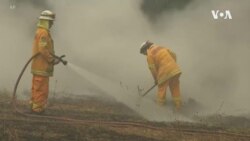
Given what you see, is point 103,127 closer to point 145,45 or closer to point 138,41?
point 145,45

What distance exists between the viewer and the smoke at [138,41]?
1455 centimetres

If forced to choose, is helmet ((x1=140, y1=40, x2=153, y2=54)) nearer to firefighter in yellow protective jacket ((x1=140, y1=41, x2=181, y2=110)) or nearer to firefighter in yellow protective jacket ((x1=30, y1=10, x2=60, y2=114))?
firefighter in yellow protective jacket ((x1=140, y1=41, x2=181, y2=110))

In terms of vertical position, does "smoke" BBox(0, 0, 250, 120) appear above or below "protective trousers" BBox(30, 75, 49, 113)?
above

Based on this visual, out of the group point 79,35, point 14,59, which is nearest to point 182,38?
point 79,35

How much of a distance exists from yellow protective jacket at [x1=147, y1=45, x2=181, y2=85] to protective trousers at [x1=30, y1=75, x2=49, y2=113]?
2252 millimetres

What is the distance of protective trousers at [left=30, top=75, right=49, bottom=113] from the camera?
9.50 m

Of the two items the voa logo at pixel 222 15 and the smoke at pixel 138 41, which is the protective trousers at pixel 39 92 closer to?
the smoke at pixel 138 41

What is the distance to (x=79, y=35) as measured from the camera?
1570 centimetres

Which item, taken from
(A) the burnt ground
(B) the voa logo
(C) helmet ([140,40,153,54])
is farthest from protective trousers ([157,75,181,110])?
(B) the voa logo

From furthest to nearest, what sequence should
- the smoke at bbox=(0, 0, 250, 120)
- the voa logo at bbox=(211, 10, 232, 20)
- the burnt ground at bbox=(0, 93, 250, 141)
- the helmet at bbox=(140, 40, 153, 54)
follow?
1. the voa logo at bbox=(211, 10, 232, 20)
2. the smoke at bbox=(0, 0, 250, 120)
3. the helmet at bbox=(140, 40, 153, 54)
4. the burnt ground at bbox=(0, 93, 250, 141)

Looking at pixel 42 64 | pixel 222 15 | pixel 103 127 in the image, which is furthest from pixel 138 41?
pixel 103 127

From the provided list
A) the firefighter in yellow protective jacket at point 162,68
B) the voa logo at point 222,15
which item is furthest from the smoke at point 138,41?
the firefighter in yellow protective jacket at point 162,68

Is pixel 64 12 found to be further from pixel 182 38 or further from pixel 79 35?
pixel 182 38

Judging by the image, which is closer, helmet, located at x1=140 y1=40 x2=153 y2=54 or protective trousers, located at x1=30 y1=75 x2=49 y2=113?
protective trousers, located at x1=30 y1=75 x2=49 y2=113
